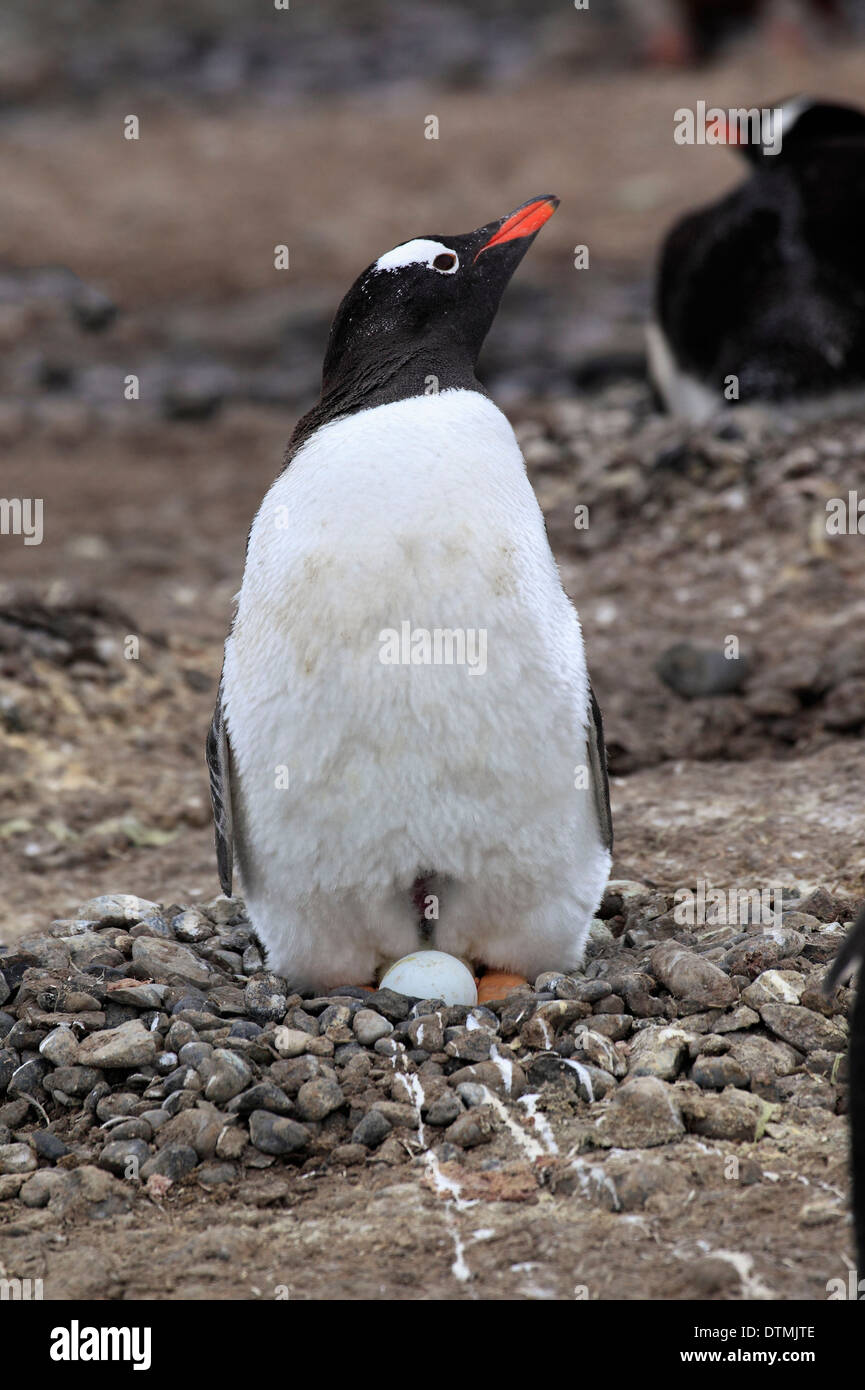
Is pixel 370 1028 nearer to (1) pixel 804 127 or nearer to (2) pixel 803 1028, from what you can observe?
(2) pixel 803 1028

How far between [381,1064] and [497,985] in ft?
1.37

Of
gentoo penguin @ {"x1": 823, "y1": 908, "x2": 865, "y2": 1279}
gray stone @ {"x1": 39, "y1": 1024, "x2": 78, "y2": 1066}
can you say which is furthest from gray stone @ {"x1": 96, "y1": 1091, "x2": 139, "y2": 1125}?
gentoo penguin @ {"x1": 823, "y1": 908, "x2": 865, "y2": 1279}

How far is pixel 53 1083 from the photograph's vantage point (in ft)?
9.60

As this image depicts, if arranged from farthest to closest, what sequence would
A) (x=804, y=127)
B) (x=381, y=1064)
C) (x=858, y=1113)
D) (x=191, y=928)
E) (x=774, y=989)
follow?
(x=804, y=127), (x=191, y=928), (x=774, y=989), (x=381, y=1064), (x=858, y=1113)

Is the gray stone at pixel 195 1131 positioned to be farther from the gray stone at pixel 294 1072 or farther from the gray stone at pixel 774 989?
the gray stone at pixel 774 989

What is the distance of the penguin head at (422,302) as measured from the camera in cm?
318

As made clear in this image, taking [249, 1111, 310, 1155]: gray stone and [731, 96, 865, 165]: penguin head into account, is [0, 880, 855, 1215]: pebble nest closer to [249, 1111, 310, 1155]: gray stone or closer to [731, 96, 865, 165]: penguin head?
[249, 1111, 310, 1155]: gray stone

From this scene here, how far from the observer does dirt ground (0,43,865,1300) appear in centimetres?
240

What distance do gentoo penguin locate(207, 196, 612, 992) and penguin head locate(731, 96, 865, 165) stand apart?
446 centimetres

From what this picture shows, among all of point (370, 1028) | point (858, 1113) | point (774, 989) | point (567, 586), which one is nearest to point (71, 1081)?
point (370, 1028)

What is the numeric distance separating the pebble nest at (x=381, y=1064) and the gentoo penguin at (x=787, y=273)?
4.29 metres

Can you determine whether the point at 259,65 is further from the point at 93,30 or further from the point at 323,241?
the point at 323,241

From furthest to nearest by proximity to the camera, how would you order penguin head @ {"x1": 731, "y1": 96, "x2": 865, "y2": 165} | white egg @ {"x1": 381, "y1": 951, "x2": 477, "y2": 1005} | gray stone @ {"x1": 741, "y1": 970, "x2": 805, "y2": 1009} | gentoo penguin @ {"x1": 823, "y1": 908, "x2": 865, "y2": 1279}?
penguin head @ {"x1": 731, "y1": 96, "x2": 865, "y2": 165} < white egg @ {"x1": 381, "y1": 951, "x2": 477, "y2": 1005} < gray stone @ {"x1": 741, "y1": 970, "x2": 805, "y2": 1009} < gentoo penguin @ {"x1": 823, "y1": 908, "x2": 865, "y2": 1279}

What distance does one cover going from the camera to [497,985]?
→ 323cm
